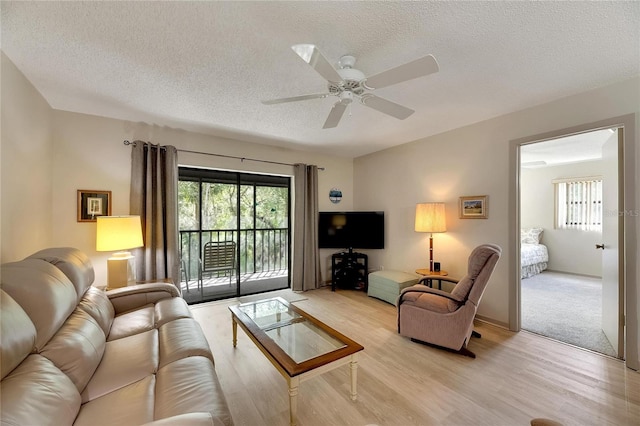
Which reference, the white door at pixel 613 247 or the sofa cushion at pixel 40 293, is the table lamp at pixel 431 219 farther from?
the sofa cushion at pixel 40 293

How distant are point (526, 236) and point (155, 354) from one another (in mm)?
7246

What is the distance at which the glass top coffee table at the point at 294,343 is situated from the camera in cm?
153

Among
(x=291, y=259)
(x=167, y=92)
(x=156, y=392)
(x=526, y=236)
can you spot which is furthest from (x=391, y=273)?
(x=526, y=236)

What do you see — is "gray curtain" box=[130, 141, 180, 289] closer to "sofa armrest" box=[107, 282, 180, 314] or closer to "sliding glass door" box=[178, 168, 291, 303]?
"sliding glass door" box=[178, 168, 291, 303]

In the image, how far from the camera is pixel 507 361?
2260mm

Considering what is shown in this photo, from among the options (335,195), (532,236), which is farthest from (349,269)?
(532,236)

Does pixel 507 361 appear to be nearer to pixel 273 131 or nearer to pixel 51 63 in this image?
pixel 273 131

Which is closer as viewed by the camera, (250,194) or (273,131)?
(273,131)

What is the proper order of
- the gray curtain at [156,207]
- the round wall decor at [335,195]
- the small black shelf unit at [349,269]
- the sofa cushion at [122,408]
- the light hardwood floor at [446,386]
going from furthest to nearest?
1. the round wall decor at [335,195]
2. the small black shelf unit at [349,269]
3. the gray curtain at [156,207]
4. the light hardwood floor at [446,386]
5. the sofa cushion at [122,408]

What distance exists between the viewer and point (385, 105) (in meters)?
2.06

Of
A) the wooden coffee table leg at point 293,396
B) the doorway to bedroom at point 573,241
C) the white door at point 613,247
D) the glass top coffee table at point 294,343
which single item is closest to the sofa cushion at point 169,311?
the glass top coffee table at point 294,343

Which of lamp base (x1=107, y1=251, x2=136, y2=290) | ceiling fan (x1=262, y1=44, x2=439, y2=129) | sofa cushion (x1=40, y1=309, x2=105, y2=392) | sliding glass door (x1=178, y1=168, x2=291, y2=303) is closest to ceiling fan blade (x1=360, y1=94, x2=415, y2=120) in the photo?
ceiling fan (x1=262, y1=44, x2=439, y2=129)

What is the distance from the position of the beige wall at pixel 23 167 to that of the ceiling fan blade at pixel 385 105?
2.60m

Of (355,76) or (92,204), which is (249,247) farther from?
(355,76)
